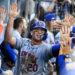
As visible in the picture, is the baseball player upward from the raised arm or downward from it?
downward

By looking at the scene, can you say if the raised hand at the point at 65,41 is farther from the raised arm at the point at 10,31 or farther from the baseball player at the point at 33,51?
the raised arm at the point at 10,31

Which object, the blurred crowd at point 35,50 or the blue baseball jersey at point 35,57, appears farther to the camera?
the blue baseball jersey at point 35,57

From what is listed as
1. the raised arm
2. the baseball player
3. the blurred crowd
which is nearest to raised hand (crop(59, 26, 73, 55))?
the blurred crowd

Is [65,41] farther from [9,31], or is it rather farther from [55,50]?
[9,31]

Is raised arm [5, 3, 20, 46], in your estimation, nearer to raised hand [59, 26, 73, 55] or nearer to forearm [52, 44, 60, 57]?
forearm [52, 44, 60, 57]

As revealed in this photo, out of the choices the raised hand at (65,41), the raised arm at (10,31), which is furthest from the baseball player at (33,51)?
the raised hand at (65,41)

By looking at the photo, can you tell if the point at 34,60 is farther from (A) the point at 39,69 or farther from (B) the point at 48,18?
(B) the point at 48,18

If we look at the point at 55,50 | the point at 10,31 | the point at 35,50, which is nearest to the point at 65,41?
the point at 55,50

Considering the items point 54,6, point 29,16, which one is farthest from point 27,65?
point 29,16

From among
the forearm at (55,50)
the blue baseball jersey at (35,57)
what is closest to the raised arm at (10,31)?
the blue baseball jersey at (35,57)

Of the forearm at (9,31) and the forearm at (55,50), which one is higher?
the forearm at (9,31)

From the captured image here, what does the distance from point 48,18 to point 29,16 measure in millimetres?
1921

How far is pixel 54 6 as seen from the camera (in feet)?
21.7

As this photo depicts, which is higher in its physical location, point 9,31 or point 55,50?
point 9,31
